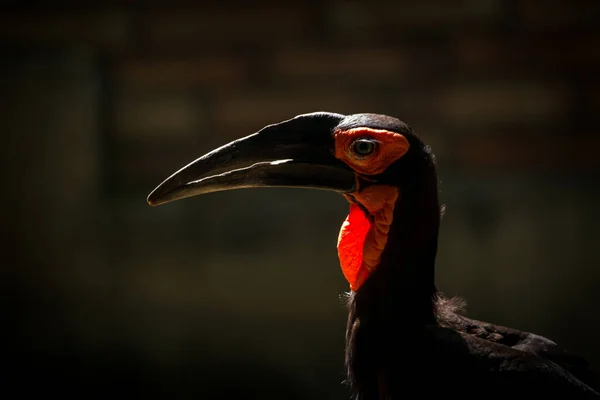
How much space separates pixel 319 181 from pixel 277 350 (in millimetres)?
1634

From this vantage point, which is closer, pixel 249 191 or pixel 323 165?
pixel 323 165

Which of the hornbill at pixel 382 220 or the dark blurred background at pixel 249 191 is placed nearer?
the hornbill at pixel 382 220

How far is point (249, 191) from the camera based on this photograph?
3.14 metres

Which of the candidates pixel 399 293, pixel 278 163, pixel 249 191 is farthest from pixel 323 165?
pixel 249 191

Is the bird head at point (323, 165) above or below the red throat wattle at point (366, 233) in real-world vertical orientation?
above

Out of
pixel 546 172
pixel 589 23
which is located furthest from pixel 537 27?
pixel 546 172

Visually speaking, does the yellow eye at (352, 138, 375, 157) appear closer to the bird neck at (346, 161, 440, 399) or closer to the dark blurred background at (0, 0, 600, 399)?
the bird neck at (346, 161, 440, 399)

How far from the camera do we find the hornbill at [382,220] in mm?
1472

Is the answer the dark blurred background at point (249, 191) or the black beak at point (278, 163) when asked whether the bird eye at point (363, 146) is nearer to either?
the black beak at point (278, 163)

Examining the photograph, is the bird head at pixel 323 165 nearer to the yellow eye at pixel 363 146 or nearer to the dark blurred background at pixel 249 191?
the yellow eye at pixel 363 146

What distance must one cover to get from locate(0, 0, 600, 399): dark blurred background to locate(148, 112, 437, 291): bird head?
151 cm

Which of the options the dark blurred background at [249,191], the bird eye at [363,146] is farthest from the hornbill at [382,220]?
the dark blurred background at [249,191]

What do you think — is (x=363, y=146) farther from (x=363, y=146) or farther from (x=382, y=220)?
(x=382, y=220)

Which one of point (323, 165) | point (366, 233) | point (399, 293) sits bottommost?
point (399, 293)
